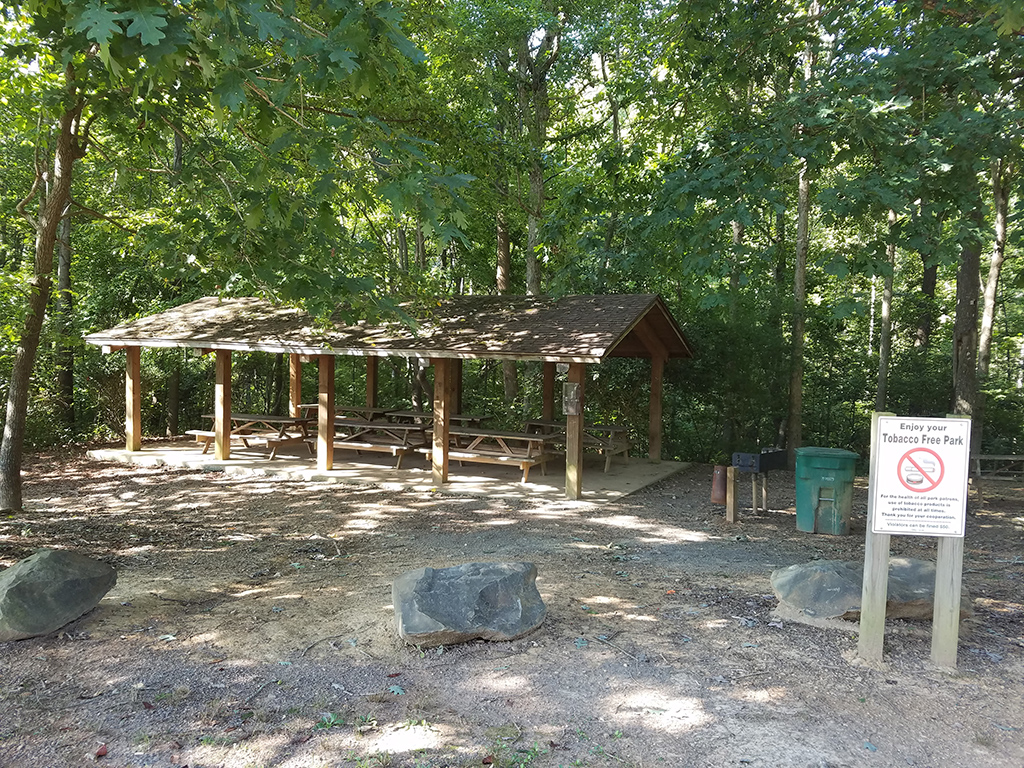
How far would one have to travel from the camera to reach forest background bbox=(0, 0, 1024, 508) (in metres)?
4.95

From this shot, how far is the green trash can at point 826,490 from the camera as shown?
8.60 metres

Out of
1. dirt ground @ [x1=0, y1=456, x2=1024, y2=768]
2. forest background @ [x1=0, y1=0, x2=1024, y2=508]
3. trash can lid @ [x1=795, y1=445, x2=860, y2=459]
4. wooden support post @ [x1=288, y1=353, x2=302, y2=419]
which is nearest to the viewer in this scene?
dirt ground @ [x1=0, y1=456, x2=1024, y2=768]

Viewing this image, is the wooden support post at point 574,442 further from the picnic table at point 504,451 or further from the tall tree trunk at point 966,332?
the tall tree trunk at point 966,332

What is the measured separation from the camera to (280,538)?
321 inches

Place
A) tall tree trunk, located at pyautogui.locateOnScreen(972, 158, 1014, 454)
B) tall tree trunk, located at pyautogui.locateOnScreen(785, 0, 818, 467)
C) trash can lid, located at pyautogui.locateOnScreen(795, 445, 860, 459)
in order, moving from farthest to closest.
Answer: tall tree trunk, located at pyautogui.locateOnScreen(785, 0, 818, 467) → tall tree trunk, located at pyautogui.locateOnScreen(972, 158, 1014, 454) → trash can lid, located at pyautogui.locateOnScreen(795, 445, 860, 459)

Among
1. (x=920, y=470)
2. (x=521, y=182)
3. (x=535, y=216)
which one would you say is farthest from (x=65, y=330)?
(x=920, y=470)

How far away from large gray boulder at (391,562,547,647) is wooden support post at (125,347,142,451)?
425 inches

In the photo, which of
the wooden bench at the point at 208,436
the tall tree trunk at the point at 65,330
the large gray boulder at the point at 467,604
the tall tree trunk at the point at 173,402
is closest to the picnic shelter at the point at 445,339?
the wooden bench at the point at 208,436

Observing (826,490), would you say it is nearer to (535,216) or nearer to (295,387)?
(535,216)

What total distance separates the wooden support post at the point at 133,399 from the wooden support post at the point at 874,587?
42.6 feet

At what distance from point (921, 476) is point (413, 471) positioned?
9.08 metres

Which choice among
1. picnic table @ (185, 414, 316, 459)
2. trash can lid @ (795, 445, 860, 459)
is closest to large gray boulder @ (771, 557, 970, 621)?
trash can lid @ (795, 445, 860, 459)

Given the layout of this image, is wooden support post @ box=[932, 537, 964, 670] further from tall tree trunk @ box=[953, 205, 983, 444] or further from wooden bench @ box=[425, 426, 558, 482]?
tall tree trunk @ box=[953, 205, 983, 444]

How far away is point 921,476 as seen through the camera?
4.45m
